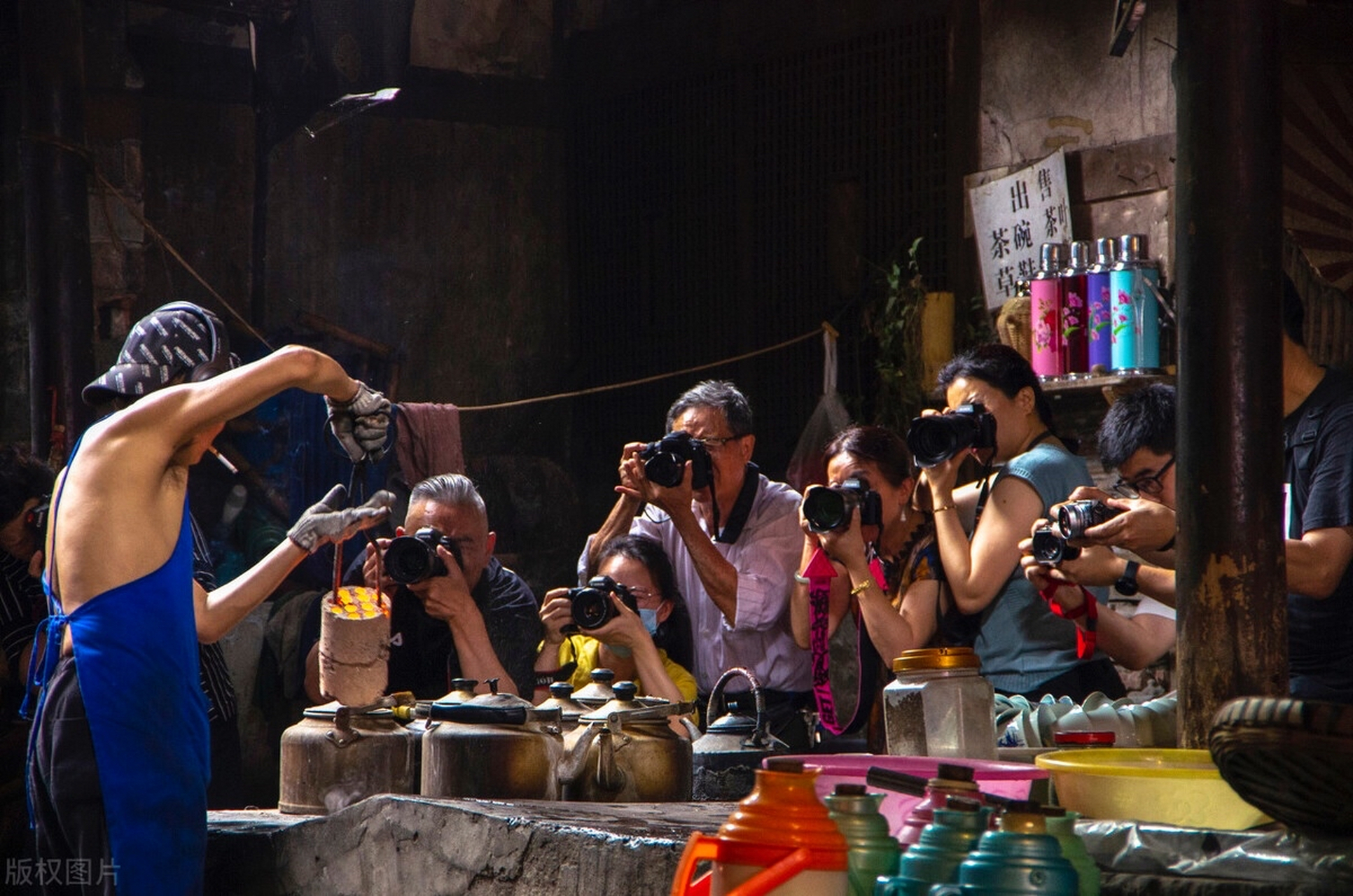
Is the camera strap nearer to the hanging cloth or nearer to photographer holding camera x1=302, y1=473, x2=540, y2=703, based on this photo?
photographer holding camera x1=302, y1=473, x2=540, y2=703

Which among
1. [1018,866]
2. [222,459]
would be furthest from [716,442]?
[1018,866]

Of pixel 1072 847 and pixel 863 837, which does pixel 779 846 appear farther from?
pixel 1072 847

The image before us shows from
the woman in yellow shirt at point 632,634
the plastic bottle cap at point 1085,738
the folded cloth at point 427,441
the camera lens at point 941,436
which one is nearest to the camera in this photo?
the plastic bottle cap at point 1085,738

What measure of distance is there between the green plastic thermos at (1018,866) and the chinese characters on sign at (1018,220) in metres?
4.43

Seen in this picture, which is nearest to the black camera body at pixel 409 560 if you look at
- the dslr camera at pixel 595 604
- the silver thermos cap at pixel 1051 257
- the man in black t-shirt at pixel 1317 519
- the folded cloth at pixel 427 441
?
the dslr camera at pixel 595 604

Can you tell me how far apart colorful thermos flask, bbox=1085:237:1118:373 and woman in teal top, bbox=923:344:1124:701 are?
1.47 m

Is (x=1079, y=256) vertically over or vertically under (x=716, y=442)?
over

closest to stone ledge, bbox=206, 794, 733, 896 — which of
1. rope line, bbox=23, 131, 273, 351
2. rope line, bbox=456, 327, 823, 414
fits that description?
rope line, bbox=23, 131, 273, 351

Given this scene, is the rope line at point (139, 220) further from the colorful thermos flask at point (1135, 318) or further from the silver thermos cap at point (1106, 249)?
the colorful thermos flask at point (1135, 318)

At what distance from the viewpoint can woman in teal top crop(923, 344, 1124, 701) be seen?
10.8ft

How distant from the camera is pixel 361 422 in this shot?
3.14 metres

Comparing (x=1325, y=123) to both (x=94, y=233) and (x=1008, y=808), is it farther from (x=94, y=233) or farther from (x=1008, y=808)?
(x=94, y=233)

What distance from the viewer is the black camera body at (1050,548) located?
9.76ft

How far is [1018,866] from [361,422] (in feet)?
6.67
